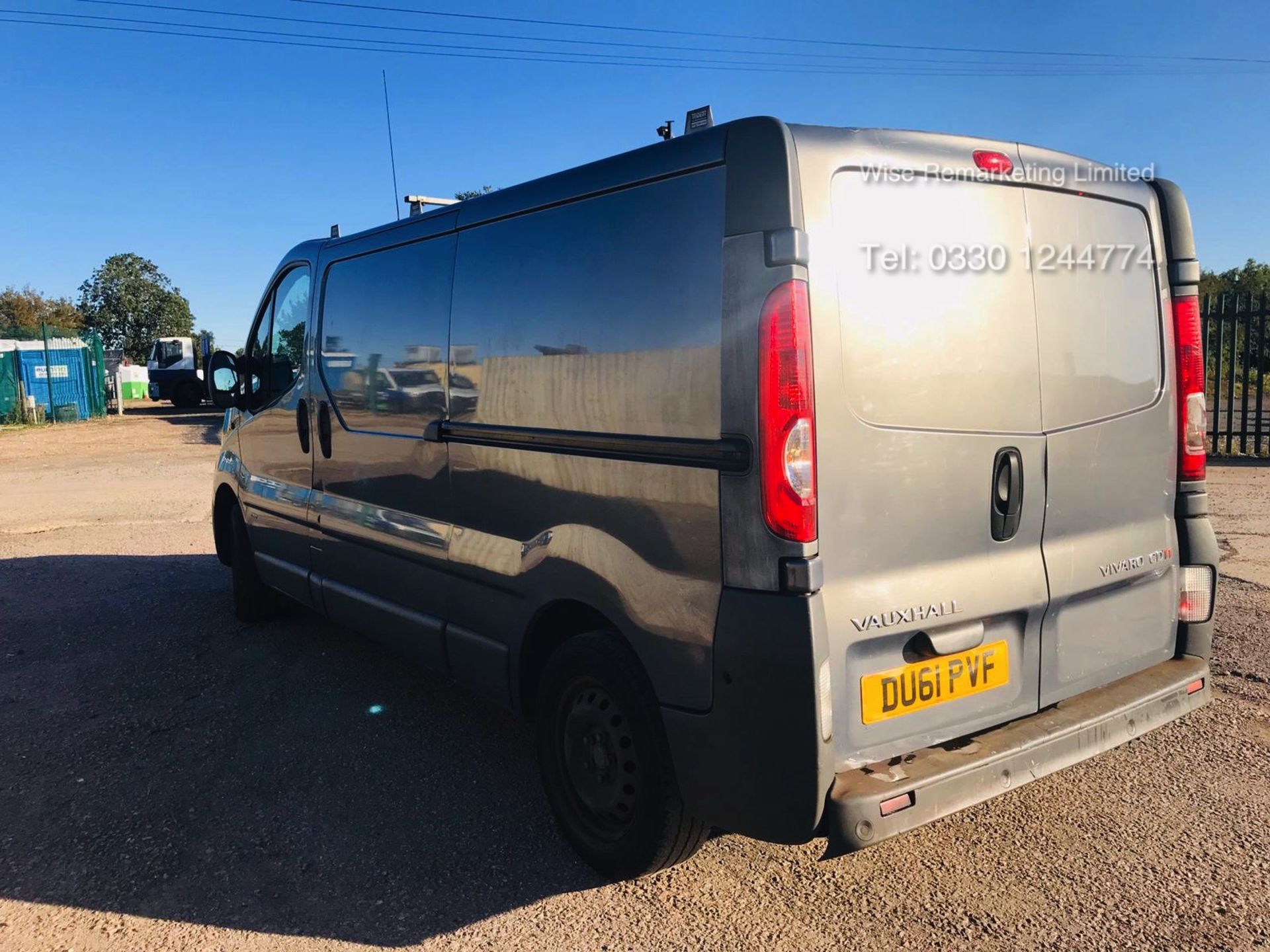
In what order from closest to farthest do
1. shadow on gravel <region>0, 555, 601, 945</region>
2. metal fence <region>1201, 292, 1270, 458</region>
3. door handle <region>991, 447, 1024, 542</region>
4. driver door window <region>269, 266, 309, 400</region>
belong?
1. door handle <region>991, 447, 1024, 542</region>
2. shadow on gravel <region>0, 555, 601, 945</region>
3. driver door window <region>269, 266, 309, 400</region>
4. metal fence <region>1201, 292, 1270, 458</region>

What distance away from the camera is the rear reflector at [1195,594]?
3248mm

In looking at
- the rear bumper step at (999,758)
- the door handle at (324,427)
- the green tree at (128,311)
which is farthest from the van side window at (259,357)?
the green tree at (128,311)

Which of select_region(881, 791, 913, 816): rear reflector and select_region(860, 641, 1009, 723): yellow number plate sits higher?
select_region(860, 641, 1009, 723): yellow number plate

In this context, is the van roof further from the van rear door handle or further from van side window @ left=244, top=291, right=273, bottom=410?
van side window @ left=244, top=291, right=273, bottom=410

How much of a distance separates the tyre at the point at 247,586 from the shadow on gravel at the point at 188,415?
1630 cm

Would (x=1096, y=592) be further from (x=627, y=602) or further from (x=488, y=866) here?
(x=488, y=866)

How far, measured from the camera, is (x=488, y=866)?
3086 millimetres

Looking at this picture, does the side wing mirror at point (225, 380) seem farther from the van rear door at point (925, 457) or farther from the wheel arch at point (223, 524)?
the van rear door at point (925, 457)

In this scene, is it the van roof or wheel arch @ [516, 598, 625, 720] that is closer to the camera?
the van roof

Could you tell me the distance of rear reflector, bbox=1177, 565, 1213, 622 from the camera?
3.25 m

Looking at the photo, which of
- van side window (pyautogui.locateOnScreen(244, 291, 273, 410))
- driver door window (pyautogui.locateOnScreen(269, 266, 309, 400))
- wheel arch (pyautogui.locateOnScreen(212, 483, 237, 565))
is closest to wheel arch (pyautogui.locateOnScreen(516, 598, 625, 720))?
driver door window (pyautogui.locateOnScreen(269, 266, 309, 400))

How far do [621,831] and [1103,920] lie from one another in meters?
1.44

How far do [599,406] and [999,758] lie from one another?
1546 mm

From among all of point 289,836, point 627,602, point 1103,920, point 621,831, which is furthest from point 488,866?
point 1103,920
